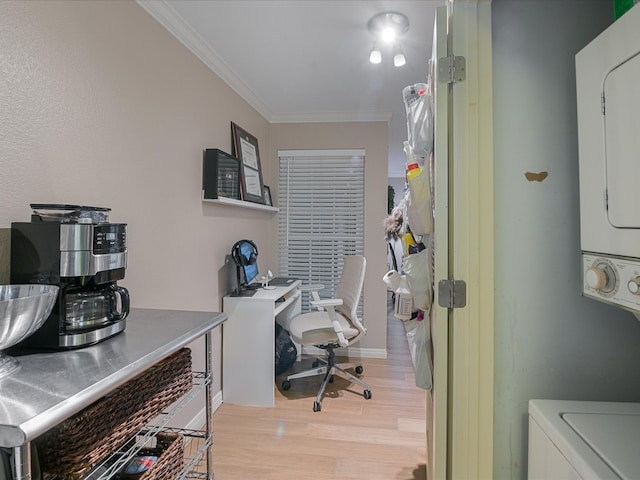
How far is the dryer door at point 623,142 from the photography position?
0.77 m

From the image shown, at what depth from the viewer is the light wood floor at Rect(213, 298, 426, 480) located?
1.86m

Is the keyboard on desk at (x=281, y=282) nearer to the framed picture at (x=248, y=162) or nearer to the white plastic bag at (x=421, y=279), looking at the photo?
the framed picture at (x=248, y=162)

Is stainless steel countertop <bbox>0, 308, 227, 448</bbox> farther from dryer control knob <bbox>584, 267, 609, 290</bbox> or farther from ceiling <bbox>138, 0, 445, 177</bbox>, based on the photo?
ceiling <bbox>138, 0, 445, 177</bbox>

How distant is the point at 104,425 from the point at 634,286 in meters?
1.36

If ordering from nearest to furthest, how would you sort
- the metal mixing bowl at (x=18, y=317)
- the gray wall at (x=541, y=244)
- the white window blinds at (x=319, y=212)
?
the metal mixing bowl at (x=18, y=317) → the gray wall at (x=541, y=244) → the white window blinds at (x=319, y=212)

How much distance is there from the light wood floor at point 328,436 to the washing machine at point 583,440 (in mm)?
1089

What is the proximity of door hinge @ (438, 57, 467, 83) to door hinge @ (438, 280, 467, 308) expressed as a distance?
67 cm

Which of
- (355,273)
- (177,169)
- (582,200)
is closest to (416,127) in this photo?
(582,200)

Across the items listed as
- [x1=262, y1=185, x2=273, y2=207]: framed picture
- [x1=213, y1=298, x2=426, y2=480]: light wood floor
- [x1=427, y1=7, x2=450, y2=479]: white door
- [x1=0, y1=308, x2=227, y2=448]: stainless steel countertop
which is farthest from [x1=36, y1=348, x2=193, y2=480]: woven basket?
[x1=262, y1=185, x2=273, y2=207]: framed picture

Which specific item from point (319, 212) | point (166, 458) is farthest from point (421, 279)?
point (319, 212)

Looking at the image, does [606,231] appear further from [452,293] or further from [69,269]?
[69,269]

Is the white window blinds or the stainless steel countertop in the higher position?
the white window blinds

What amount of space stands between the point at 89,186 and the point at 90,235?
0.58 meters

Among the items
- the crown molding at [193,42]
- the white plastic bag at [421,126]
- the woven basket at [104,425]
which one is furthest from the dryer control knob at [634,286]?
the crown molding at [193,42]
